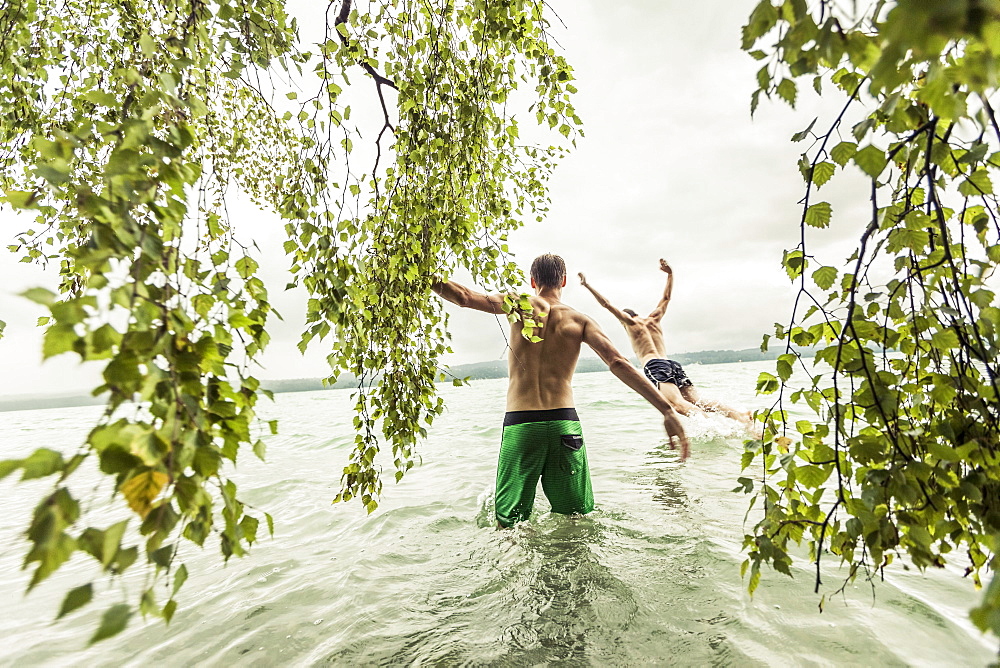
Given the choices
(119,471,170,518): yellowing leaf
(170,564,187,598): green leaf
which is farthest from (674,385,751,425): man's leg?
(119,471,170,518): yellowing leaf

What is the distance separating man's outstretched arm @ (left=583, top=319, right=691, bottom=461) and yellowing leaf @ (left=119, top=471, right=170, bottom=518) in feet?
10.9

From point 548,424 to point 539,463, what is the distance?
1.15ft

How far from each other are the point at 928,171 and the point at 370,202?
2.16 meters

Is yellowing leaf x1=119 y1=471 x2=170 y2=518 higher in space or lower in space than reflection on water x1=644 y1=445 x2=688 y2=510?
higher

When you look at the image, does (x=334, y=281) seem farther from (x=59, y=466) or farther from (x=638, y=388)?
(x=638, y=388)

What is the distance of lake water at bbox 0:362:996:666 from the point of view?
2.56 meters

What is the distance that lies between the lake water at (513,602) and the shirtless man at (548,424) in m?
0.37

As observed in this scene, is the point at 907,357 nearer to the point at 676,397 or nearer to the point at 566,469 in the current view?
the point at 566,469

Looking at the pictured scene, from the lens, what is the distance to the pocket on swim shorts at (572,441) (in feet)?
13.5

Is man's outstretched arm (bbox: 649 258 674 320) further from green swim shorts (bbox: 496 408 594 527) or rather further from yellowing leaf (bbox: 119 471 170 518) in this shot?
yellowing leaf (bbox: 119 471 170 518)

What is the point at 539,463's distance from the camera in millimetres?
4121

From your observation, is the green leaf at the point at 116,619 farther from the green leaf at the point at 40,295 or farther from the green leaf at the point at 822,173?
the green leaf at the point at 822,173

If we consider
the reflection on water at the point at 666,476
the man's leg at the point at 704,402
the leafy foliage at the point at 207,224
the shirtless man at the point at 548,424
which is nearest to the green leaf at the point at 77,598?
the leafy foliage at the point at 207,224

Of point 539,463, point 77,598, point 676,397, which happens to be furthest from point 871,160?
point 676,397
